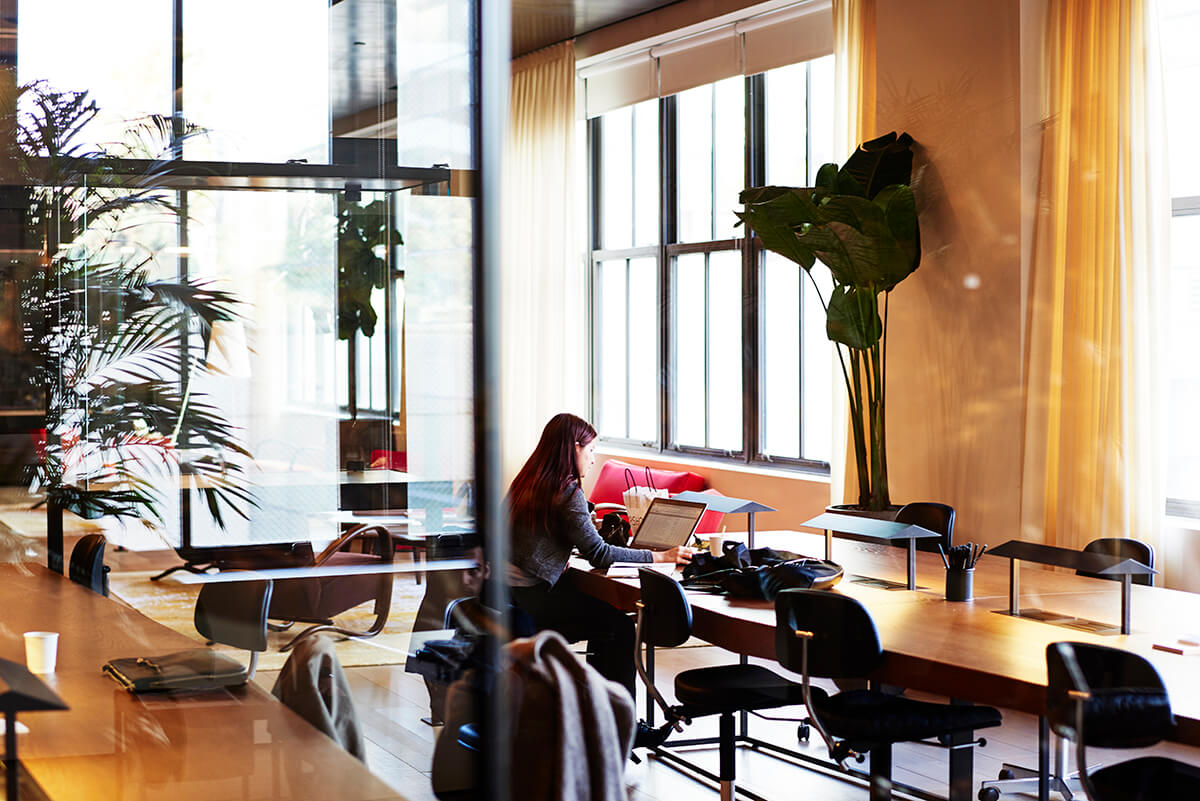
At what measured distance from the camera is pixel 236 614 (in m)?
1.33

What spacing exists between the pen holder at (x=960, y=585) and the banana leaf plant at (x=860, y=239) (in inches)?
83.5

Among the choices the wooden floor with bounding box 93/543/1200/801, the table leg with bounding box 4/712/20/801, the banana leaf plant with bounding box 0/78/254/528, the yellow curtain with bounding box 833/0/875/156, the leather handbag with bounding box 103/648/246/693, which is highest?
the yellow curtain with bounding box 833/0/875/156

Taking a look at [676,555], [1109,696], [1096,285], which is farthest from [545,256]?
[1109,696]

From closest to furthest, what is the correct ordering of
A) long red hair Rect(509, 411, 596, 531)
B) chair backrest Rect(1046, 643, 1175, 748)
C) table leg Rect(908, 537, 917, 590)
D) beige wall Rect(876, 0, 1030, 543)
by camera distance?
chair backrest Rect(1046, 643, 1175, 748)
table leg Rect(908, 537, 917, 590)
long red hair Rect(509, 411, 596, 531)
beige wall Rect(876, 0, 1030, 543)

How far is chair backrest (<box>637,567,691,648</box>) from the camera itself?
3.29 m

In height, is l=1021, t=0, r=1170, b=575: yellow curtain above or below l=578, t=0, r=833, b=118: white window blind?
below

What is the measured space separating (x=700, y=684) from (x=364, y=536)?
2.27 metres

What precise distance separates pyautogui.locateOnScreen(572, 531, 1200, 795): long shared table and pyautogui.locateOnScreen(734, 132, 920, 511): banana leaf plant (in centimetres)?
137

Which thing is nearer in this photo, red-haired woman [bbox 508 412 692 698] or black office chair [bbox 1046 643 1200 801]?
black office chair [bbox 1046 643 1200 801]

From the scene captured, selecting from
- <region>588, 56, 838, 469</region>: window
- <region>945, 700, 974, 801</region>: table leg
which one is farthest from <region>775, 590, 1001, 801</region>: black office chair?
<region>588, 56, 838, 469</region>: window

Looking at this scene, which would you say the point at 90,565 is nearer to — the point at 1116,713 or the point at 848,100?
the point at 1116,713

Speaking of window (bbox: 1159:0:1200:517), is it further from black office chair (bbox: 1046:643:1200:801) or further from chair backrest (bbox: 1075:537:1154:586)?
black office chair (bbox: 1046:643:1200:801)

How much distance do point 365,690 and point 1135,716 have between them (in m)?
1.64

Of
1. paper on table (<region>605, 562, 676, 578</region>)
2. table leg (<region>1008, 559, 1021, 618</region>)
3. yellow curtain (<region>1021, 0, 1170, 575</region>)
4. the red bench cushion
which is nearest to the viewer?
table leg (<region>1008, 559, 1021, 618</region>)
